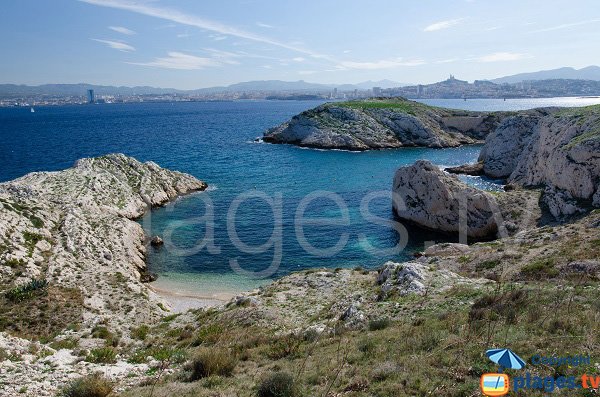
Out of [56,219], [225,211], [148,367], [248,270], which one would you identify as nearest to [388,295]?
[148,367]

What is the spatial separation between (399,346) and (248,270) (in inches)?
958

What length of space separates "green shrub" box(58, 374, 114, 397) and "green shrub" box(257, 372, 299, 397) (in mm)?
4657

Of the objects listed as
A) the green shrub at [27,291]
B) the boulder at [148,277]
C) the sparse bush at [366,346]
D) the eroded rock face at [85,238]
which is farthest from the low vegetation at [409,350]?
the boulder at [148,277]

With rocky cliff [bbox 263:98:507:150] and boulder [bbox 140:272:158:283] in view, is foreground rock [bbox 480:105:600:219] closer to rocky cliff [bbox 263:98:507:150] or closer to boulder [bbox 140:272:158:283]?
boulder [bbox 140:272:158:283]

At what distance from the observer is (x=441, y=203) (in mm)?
44938

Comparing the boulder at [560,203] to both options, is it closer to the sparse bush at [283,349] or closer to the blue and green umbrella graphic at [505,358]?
the blue and green umbrella graphic at [505,358]

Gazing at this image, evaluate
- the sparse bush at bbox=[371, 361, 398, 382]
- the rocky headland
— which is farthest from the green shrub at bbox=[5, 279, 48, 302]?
the sparse bush at bbox=[371, 361, 398, 382]

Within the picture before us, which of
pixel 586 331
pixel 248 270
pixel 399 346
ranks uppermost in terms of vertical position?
pixel 586 331

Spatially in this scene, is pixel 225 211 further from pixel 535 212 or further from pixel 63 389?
pixel 63 389

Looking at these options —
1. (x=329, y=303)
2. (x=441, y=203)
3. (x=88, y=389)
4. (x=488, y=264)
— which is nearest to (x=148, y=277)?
(x=329, y=303)

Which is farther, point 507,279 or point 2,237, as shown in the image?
point 2,237

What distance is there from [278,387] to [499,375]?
18.3 feet

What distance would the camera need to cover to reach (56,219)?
37469 millimetres

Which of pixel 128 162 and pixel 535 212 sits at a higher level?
pixel 128 162
